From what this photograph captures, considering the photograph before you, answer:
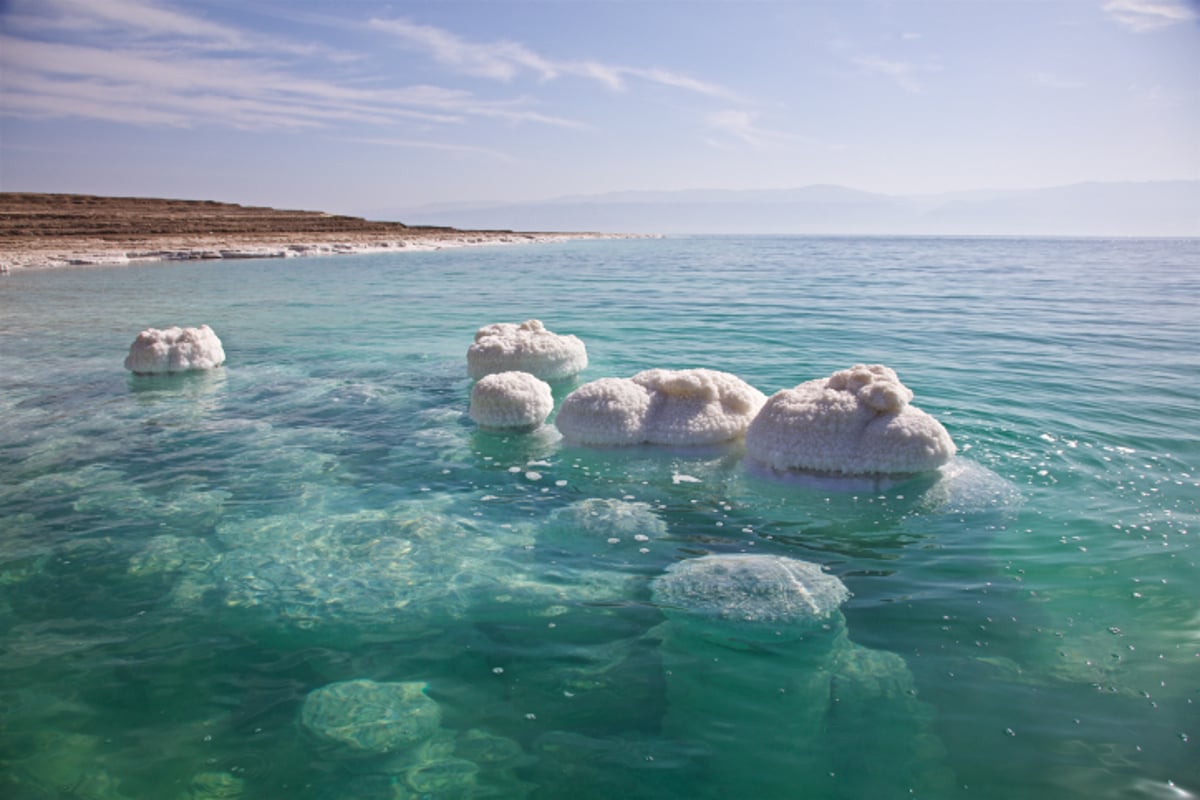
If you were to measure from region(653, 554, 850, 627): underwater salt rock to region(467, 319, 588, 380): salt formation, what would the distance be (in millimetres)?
6053

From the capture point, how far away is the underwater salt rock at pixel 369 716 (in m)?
3.37

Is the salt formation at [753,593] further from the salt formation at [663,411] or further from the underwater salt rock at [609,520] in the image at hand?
the salt formation at [663,411]

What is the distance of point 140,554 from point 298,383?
5.84 metres

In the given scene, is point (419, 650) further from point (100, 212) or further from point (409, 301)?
point (100, 212)

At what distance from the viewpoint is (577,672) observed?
383cm

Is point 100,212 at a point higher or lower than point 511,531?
higher

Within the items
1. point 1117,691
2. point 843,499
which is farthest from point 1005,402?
point 1117,691

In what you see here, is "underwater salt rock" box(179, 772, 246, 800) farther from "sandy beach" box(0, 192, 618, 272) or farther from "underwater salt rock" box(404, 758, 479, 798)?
"sandy beach" box(0, 192, 618, 272)

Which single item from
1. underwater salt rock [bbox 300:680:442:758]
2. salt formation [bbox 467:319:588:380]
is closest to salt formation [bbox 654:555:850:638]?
underwater salt rock [bbox 300:680:442:758]

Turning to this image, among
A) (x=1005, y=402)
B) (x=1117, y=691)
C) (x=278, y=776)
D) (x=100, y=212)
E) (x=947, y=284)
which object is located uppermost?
(x=100, y=212)

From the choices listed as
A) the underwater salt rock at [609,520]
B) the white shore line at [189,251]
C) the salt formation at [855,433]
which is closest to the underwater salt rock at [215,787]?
the underwater salt rock at [609,520]

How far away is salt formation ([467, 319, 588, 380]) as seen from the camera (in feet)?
34.1

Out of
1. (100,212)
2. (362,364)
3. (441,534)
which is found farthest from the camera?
(100,212)

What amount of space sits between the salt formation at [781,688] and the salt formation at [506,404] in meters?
3.78
